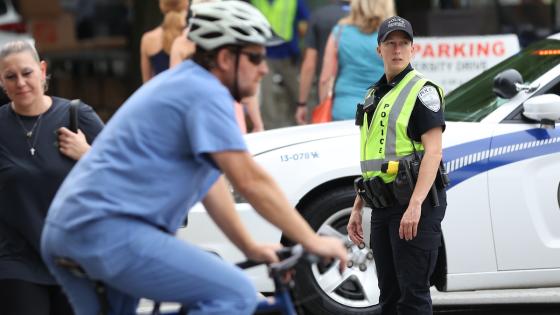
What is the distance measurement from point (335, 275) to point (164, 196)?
370 cm

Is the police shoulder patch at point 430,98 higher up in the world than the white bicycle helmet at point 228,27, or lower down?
lower down

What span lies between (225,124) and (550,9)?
13.9 m

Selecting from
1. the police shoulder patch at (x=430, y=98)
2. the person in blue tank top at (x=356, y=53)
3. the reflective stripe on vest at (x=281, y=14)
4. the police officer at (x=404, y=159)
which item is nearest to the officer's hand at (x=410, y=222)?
the police officer at (x=404, y=159)

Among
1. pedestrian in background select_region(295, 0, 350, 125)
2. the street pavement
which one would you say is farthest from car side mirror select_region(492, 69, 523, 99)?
pedestrian in background select_region(295, 0, 350, 125)

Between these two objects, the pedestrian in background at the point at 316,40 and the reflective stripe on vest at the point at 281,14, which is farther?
the reflective stripe on vest at the point at 281,14

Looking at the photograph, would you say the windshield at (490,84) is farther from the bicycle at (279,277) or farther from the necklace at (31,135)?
the bicycle at (279,277)

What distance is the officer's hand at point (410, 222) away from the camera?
5.68m

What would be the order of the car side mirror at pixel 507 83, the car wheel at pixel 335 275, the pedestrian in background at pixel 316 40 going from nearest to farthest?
the car side mirror at pixel 507 83, the car wheel at pixel 335 275, the pedestrian in background at pixel 316 40

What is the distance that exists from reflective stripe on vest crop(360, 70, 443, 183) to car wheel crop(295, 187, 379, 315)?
5.62 ft

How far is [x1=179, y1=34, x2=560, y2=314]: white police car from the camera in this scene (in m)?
7.25

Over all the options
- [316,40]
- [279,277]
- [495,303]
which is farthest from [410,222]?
[316,40]

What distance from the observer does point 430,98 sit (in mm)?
5738

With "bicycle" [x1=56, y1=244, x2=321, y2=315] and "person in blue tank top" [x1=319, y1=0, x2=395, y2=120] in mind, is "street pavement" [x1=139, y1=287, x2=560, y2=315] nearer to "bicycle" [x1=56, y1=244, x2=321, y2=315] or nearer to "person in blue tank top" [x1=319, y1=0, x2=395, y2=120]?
"person in blue tank top" [x1=319, y1=0, x2=395, y2=120]

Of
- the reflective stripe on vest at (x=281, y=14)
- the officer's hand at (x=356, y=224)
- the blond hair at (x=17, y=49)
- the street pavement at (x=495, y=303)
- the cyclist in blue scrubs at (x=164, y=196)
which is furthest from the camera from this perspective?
the reflective stripe on vest at (x=281, y=14)
